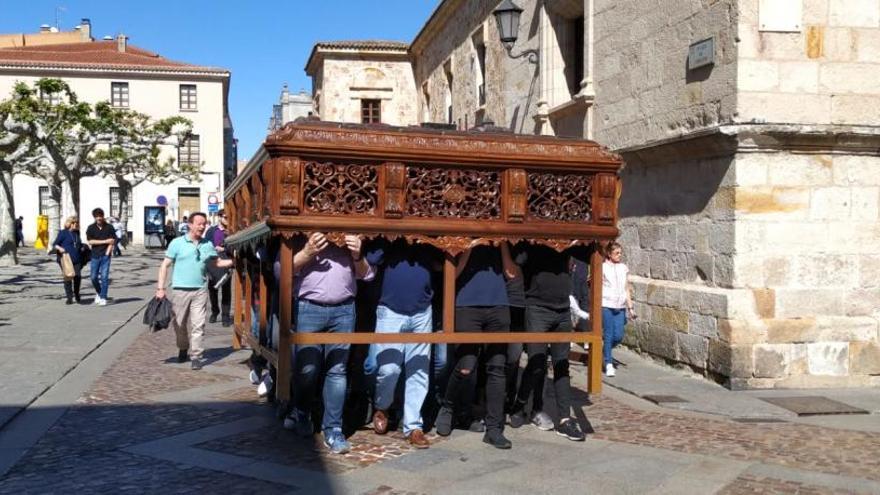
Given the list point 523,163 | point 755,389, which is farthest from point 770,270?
point 523,163

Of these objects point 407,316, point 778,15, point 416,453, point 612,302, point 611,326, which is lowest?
point 416,453

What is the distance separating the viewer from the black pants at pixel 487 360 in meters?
6.29

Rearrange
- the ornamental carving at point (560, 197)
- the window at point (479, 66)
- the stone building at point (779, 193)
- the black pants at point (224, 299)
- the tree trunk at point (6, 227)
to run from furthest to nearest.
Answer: the tree trunk at point (6, 227) < the window at point (479, 66) < the black pants at point (224, 299) < the stone building at point (779, 193) < the ornamental carving at point (560, 197)

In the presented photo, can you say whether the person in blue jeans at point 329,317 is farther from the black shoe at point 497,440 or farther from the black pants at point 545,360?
the black pants at point 545,360

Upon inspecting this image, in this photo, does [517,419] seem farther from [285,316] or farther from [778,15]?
[778,15]

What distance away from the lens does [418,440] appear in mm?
6289

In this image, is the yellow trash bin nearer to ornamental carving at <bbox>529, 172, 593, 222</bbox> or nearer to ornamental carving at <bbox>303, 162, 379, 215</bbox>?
ornamental carving at <bbox>303, 162, 379, 215</bbox>

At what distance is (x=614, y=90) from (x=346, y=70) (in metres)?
24.7

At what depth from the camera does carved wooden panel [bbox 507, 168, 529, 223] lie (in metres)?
5.88

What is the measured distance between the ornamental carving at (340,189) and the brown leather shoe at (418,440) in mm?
1680

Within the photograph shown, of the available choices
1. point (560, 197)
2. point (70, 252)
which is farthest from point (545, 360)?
point (70, 252)

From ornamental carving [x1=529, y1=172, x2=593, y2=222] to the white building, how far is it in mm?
54498

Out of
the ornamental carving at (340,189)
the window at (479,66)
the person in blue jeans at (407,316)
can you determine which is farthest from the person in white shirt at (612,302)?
the window at (479,66)

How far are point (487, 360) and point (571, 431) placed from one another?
0.82 metres
